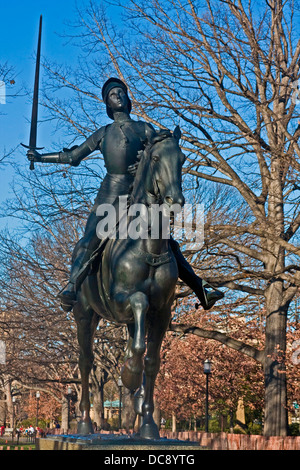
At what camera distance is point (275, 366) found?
1877cm

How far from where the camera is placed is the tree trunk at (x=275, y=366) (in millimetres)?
18719

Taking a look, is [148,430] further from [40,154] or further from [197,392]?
[197,392]

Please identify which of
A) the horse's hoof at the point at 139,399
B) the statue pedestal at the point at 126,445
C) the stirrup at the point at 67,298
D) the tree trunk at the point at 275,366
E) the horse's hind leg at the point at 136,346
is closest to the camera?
the statue pedestal at the point at 126,445

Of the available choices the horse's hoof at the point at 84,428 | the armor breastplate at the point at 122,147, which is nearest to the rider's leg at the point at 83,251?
the armor breastplate at the point at 122,147

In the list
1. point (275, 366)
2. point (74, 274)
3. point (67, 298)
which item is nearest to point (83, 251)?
point (74, 274)

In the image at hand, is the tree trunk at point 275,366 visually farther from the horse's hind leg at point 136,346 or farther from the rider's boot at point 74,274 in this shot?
the horse's hind leg at point 136,346

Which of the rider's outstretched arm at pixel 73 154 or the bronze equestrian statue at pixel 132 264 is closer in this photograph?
the bronze equestrian statue at pixel 132 264

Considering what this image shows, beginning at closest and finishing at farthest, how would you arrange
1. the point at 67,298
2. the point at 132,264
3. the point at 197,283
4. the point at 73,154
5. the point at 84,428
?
the point at 132,264
the point at 197,283
the point at 84,428
the point at 67,298
the point at 73,154

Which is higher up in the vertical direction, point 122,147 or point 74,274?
point 122,147

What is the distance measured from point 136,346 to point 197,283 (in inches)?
64.8

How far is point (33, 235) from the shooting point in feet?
105

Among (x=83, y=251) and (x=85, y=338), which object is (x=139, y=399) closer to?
(x=85, y=338)

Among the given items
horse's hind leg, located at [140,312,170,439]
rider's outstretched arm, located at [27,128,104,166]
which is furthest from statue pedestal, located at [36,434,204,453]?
rider's outstretched arm, located at [27,128,104,166]

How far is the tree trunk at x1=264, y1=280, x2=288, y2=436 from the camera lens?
18.7 meters
